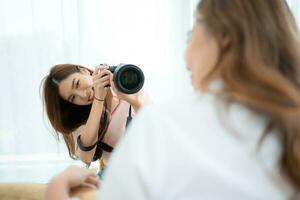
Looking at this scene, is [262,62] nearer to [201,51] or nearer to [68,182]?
[201,51]

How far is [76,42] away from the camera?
1826mm

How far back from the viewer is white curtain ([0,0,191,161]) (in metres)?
1.81

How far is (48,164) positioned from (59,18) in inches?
30.3

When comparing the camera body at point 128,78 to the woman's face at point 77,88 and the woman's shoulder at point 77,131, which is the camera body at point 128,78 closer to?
the woman's face at point 77,88

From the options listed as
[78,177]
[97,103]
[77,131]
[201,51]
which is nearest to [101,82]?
[97,103]

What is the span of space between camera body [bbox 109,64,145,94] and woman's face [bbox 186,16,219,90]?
0.70m

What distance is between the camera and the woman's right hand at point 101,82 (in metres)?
1.32

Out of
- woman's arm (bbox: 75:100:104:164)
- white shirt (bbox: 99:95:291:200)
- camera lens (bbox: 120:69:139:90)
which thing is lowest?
woman's arm (bbox: 75:100:104:164)

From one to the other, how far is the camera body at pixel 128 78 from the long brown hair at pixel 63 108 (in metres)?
0.19

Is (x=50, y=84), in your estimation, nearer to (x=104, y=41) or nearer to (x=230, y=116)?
(x=104, y=41)

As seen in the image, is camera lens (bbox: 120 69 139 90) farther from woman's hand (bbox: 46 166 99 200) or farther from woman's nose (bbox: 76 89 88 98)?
woman's hand (bbox: 46 166 99 200)

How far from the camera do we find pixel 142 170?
46 centimetres

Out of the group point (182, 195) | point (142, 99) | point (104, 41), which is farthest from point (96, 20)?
point (182, 195)

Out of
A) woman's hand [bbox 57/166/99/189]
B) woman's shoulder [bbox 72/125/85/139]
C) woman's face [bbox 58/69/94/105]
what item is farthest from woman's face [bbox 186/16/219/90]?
woman's shoulder [bbox 72/125/85/139]
